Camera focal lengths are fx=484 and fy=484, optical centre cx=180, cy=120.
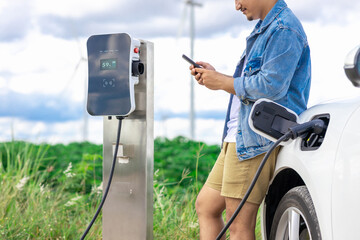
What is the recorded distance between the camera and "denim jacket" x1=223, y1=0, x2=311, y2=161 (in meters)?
2.19

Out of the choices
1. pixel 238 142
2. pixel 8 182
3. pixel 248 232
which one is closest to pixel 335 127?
pixel 238 142

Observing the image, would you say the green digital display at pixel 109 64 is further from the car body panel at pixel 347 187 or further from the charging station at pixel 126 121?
the car body panel at pixel 347 187

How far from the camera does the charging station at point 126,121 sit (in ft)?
9.18

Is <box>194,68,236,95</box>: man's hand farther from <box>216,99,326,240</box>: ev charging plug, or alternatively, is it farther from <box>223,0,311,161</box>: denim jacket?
<box>216,99,326,240</box>: ev charging plug

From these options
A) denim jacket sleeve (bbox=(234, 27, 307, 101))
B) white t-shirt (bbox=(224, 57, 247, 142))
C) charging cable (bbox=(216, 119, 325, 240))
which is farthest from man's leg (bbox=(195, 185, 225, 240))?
denim jacket sleeve (bbox=(234, 27, 307, 101))

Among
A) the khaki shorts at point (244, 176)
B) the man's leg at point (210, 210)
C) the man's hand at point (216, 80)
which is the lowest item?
the man's leg at point (210, 210)

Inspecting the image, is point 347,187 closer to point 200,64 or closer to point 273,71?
point 273,71

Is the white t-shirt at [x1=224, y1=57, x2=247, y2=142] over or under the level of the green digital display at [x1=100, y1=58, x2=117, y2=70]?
under

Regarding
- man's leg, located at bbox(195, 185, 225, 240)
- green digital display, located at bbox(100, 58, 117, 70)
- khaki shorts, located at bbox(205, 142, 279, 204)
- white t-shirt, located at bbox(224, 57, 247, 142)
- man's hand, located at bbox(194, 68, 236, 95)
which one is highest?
green digital display, located at bbox(100, 58, 117, 70)

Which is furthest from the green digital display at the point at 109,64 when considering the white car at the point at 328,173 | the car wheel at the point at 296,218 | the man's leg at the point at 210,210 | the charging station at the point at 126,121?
the car wheel at the point at 296,218

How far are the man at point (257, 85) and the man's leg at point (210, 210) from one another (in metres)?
0.17

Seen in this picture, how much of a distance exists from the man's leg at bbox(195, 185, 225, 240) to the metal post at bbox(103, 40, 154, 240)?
0.42 metres

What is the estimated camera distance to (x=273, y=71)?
217 centimetres

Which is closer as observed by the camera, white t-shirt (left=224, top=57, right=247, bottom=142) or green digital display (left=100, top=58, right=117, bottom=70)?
white t-shirt (left=224, top=57, right=247, bottom=142)
